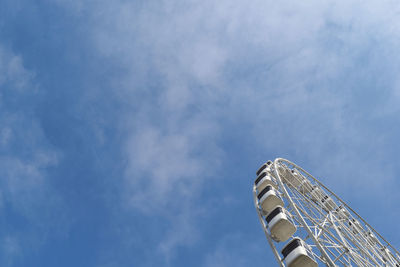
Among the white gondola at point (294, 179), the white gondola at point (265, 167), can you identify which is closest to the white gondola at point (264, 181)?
the white gondola at point (265, 167)

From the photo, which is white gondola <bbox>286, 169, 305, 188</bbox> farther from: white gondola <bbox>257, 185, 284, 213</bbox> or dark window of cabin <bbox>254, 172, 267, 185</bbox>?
white gondola <bbox>257, 185, 284, 213</bbox>

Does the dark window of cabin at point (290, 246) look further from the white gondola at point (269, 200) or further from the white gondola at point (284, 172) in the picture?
the white gondola at point (284, 172)

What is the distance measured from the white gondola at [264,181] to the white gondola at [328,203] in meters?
4.76

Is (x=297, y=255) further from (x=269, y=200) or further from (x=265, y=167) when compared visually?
(x=265, y=167)

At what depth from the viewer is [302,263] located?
1378 cm

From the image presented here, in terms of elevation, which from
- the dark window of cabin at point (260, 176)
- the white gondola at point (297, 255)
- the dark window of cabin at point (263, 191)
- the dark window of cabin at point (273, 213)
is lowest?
the white gondola at point (297, 255)

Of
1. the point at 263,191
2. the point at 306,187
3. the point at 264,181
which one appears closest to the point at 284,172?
the point at 306,187

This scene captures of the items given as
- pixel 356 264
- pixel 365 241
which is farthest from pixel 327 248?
pixel 365 241

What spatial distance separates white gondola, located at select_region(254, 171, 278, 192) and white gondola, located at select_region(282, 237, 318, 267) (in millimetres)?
5815

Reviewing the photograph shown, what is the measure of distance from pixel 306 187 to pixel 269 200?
254 inches

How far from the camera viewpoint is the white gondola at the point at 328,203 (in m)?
22.6

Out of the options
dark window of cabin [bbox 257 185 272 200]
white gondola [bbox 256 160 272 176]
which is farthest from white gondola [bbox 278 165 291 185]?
dark window of cabin [bbox 257 185 272 200]

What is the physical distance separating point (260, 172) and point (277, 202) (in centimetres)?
438

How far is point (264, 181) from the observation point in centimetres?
2017
